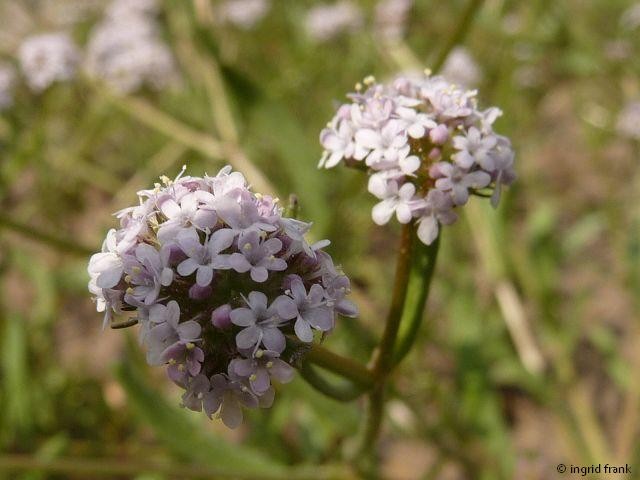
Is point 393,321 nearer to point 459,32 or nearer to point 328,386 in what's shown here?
point 328,386

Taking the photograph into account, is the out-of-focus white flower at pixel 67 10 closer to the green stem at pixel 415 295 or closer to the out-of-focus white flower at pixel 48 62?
the out-of-focus white flower at pixel 48 62

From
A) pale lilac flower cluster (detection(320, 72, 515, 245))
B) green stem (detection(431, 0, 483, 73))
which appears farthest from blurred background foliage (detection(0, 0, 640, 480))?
pale lilac flower cluster (detection(320, 72, 515, 245))

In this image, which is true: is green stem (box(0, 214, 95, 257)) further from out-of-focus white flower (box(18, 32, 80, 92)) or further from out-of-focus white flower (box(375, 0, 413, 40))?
out-of-focus white flower (box(375, 0, 413, 40))

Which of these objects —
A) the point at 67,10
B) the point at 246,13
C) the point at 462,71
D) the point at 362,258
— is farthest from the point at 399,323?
the point at 67,10

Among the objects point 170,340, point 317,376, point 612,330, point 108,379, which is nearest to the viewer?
point 170,340

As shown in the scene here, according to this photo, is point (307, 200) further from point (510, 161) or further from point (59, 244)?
point (510, 161)

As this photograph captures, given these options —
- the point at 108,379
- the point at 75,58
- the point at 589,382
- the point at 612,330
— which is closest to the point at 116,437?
the point at 108,379
